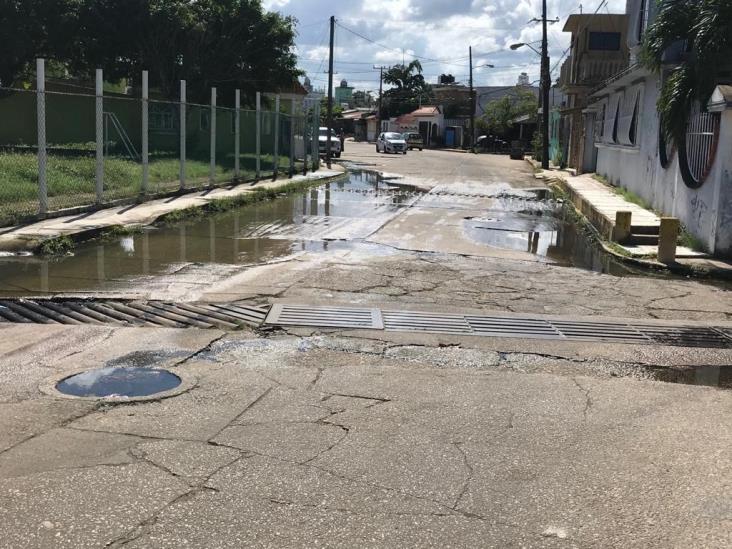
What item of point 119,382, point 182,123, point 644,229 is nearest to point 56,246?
point 119,382

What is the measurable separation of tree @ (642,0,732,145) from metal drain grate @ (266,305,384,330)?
758cm

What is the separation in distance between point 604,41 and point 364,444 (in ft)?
120

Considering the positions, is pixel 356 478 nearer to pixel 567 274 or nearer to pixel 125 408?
pixel 125 408

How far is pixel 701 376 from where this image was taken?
6.28 meters

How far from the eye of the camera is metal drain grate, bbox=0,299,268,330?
23.7 ft

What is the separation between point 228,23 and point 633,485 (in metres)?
34.3

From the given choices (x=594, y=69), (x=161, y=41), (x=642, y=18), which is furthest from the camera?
(x=594, y=69)

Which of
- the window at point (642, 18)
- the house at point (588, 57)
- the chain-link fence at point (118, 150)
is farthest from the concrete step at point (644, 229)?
the house at point (588, 57)

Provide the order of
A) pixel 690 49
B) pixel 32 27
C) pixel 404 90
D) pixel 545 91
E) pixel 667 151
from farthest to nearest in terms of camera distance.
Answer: pixel 404 90 → pixel 545 91 → pixel 32 27 → pixel 667 151 → pixel 690 49

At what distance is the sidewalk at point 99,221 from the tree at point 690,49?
30.6 ft

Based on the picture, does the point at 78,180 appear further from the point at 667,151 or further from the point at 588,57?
the point at 588,57

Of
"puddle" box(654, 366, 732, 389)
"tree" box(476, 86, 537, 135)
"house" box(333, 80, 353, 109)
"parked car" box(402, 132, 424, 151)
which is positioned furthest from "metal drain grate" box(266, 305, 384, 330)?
"house" box(333, 80, 353, 109)

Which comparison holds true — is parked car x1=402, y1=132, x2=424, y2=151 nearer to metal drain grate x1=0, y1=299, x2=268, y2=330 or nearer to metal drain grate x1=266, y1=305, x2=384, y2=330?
metal drain grate x1=266, y1=305, x2=384, y2=330

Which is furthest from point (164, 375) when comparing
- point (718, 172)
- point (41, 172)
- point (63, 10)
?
point (63, 10)
